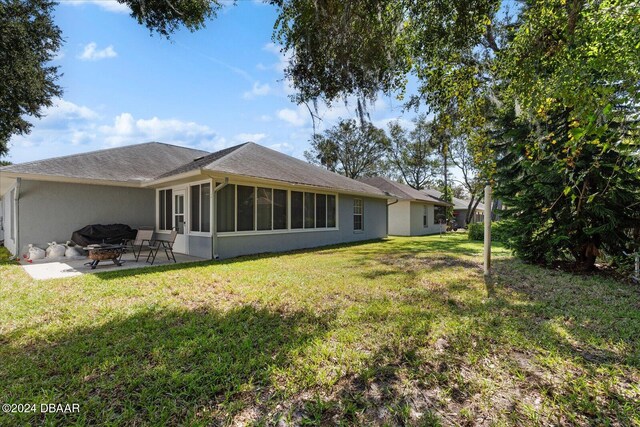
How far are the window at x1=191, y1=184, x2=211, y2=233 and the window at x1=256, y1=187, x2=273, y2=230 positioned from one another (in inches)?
65.7

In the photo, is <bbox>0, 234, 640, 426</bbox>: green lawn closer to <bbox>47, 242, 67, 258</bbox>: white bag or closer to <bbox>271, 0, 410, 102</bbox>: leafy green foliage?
<bbox>271, 0, 410, 102</bbox>: leafy green foliage

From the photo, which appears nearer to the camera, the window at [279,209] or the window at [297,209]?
the window at [279,209]

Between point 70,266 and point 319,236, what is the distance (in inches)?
321

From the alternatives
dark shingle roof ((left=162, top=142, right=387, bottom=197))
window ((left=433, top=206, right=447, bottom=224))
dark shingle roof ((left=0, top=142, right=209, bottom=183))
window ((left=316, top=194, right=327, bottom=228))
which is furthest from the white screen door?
window ((left=433, top=206, right=447, bottom=224))

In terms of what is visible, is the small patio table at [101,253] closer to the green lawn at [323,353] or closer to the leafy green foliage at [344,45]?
the green lawn at [323,353]

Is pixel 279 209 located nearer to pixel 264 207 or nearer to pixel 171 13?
pixel 264 207

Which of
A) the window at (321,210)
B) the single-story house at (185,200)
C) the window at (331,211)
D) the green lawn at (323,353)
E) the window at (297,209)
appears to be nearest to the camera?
the green lawn at (323,353)

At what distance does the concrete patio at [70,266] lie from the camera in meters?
6.90

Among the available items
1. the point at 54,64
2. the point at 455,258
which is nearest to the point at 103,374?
the point at 455,258

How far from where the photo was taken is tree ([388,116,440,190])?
1261 inches

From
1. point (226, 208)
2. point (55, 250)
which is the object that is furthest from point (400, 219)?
point (55, 250)

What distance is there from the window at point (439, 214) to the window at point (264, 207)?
716 inches

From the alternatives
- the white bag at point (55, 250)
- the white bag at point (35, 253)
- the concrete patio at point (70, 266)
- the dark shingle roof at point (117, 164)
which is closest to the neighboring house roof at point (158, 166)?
the dark shingle roof at point (117, 164)

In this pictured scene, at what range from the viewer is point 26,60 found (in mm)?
11945
